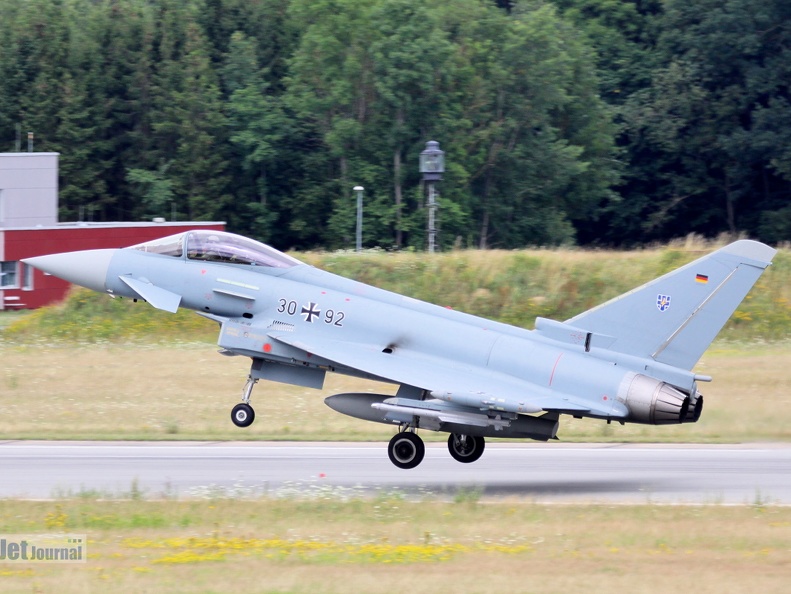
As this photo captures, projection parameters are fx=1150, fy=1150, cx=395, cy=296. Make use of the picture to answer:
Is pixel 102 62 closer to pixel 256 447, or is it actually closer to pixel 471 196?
pixel 471 196

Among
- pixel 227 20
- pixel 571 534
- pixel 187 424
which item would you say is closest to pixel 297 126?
pixel 227 20

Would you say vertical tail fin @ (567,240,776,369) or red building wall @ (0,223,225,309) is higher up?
red building wall @ (0,223,225,309)

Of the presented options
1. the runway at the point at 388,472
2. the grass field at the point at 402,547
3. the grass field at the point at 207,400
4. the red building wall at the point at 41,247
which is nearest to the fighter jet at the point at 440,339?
the runway at the point at 388,472

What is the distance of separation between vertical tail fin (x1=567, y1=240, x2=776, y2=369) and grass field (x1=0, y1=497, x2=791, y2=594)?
2.44m

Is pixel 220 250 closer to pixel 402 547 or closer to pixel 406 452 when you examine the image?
pixel 406 452

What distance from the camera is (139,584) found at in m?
11.2

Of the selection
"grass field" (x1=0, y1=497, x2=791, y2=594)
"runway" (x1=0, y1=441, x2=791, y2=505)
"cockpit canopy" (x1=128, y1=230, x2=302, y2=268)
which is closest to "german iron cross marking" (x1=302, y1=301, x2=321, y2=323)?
"cockpit canopy" (x1=128, y1=230, x2=302, y2=268)

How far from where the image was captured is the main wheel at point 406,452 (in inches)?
682

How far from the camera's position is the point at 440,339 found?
680 inches

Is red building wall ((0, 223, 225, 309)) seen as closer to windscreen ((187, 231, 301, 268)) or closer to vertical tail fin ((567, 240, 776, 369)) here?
windscreen ((187, 231, 301, 268))

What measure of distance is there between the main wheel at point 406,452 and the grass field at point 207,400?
4104 mm

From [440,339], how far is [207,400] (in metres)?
9.62

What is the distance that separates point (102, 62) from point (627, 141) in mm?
30204

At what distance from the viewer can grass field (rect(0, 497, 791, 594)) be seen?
443 inches
